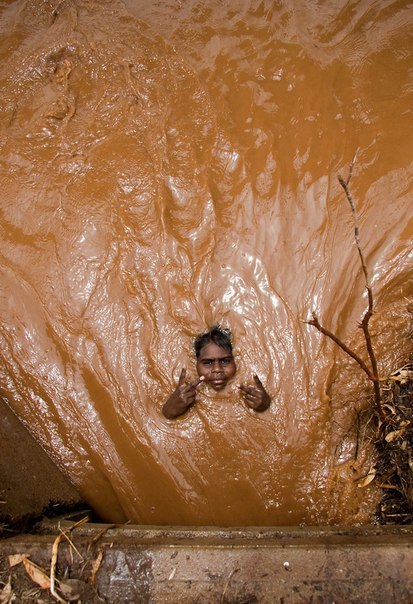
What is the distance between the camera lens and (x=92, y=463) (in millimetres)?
4035

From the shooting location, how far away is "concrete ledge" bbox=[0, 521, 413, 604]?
2.52 metres

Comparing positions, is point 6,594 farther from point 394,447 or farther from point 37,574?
point 394,447

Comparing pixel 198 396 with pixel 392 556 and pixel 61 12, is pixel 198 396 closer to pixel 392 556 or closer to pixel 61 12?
pixel 392 556

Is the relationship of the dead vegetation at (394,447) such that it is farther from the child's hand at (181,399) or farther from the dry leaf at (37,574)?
the dry leaf at (37,574)

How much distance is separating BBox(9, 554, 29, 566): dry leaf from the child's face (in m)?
1.94

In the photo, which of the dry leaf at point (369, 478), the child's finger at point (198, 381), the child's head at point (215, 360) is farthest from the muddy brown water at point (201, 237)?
the child's finger at point (198, 381)

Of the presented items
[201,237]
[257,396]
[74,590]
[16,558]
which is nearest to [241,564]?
[74,590]

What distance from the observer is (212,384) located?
13.8 ft

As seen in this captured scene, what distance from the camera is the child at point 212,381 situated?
4090mm

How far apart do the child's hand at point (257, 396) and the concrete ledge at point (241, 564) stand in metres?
1.33

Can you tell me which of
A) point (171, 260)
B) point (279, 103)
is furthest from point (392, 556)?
point (279, 103)

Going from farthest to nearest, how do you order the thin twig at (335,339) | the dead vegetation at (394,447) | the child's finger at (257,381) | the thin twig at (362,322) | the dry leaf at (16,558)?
the child's finger at (257,381), the dead vegetation at (394,447), the dry leaf at (16,558), the thin twig at (335,339), the thin twig at (362,322)

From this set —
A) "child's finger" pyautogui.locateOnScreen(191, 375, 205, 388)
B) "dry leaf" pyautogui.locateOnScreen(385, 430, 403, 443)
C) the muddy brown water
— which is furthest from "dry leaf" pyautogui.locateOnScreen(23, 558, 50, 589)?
"dry leaf" pyautogui.locateOnScreen(385, 430, 403, 443)

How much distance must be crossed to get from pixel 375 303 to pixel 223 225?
162cm
